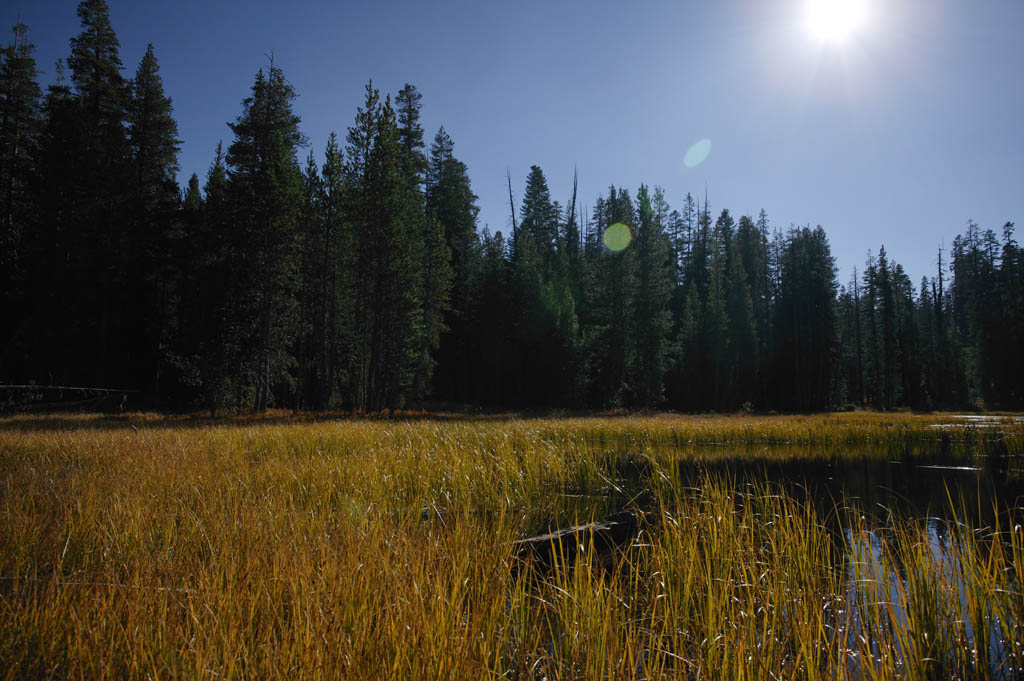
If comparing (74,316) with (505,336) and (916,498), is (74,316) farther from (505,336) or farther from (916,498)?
(916,498)

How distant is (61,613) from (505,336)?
35.0m

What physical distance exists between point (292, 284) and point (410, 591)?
23.6m

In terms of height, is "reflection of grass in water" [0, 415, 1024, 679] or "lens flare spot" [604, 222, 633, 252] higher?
"lens flare spot" [604, 222, 633, 252]

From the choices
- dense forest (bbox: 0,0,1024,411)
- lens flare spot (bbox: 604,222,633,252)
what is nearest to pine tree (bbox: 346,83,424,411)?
dense forest (bbox: 0,0,1024,411)

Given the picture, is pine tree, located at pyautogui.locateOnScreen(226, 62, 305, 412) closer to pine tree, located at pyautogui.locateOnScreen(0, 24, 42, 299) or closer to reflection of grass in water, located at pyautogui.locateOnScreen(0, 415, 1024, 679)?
pine tree, located at pyautogui.locateOnScreen(0, 24, 42, 299)

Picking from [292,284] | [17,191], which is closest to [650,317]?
[292,284]

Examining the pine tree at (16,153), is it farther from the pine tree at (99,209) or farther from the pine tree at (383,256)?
the pine tree at (383,256)

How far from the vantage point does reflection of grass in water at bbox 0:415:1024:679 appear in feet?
7.15

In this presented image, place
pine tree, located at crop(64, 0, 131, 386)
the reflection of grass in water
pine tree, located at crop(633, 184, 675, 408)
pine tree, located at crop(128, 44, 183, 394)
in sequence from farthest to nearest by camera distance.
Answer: pine tree, located at crop(633, 184, 675, 408)
pine tree, located at crop(128, 44, 183, 394)
pine tree, located at crop(64, 0, 131, 386)
the reflection of grass in water

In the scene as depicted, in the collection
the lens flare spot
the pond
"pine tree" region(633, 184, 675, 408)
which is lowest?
the pond

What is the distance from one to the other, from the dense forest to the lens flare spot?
178 mm

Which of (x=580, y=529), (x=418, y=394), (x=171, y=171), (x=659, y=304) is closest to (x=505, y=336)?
(x=418, y=394)

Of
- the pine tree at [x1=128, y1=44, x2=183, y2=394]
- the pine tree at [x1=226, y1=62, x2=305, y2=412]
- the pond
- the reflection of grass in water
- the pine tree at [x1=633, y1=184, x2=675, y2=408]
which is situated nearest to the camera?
the reflection of grass in water

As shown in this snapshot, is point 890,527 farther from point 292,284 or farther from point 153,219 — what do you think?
point 153,219
